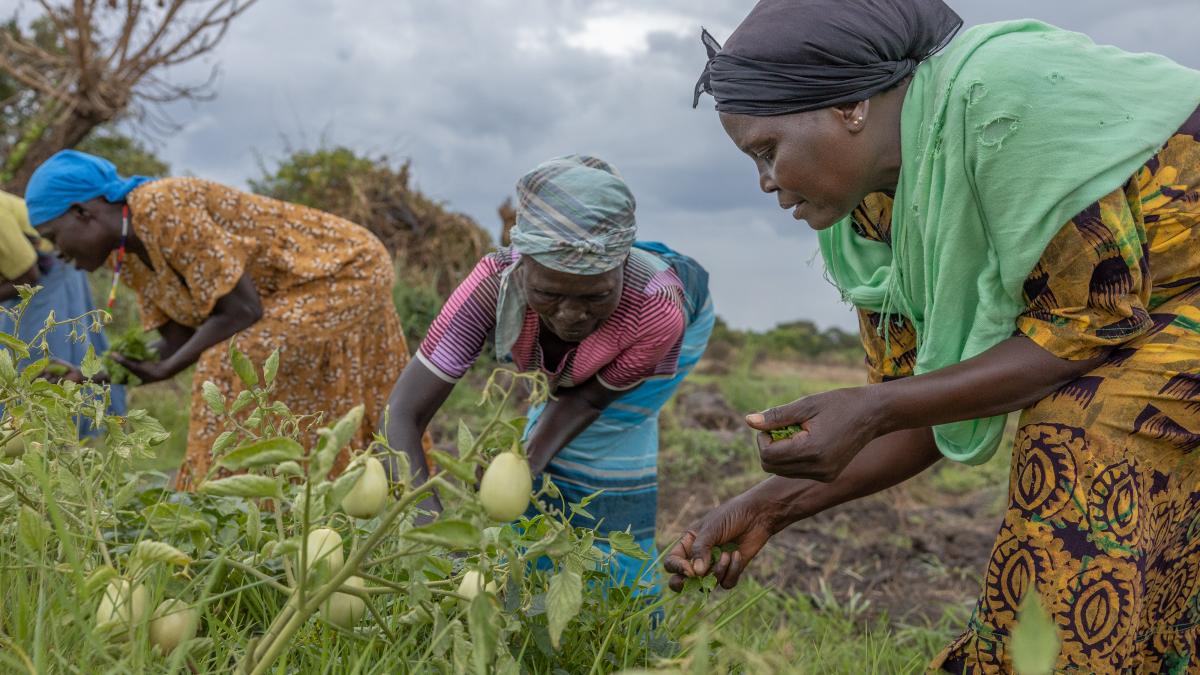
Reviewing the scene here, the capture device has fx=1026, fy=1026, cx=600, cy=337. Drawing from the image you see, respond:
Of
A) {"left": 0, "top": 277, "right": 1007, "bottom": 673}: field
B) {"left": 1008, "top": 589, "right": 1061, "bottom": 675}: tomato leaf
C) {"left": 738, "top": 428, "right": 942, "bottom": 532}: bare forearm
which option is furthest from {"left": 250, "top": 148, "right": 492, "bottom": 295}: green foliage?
{"left": 1008, "top": 589, "right": 1061, "bottom": 675}: tomato leaf

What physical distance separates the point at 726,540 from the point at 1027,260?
0.75 meters

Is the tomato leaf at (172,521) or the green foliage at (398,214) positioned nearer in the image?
the tomato leaf at (172,521)

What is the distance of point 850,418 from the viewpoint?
1598 mm

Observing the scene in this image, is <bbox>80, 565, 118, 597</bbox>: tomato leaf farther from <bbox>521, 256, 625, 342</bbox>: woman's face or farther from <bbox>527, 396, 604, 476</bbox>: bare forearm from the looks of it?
<bbox>527, 396, 604, 476</bbox>: bare forearm

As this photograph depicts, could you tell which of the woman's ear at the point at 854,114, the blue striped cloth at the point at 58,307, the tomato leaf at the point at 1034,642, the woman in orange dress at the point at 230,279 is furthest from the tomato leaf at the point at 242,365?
the blue striped cloth at the point at 58,307

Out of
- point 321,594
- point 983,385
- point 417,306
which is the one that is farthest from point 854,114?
point 417,306

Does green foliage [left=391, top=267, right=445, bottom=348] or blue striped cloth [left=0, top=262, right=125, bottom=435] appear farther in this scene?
green foliage [left=391, top=267, right=445, bottom=348]

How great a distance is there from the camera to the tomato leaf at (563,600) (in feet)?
3.80

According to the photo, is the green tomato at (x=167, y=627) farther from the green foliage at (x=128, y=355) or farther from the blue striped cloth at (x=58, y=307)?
the blue striped cloth at (x=58, y=307)

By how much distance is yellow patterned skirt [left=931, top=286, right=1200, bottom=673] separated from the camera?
1.58m

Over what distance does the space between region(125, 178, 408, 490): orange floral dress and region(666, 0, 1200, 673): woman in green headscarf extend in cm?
247

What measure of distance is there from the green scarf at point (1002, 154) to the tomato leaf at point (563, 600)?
85cm

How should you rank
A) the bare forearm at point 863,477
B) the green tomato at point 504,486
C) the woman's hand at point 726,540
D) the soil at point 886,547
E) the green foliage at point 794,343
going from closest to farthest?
the green tomato at point 504,486
the woman's hand at point 726,540
the bare forearm at point 863,477
the soil at point 886,547
the green foliage at point 794,343

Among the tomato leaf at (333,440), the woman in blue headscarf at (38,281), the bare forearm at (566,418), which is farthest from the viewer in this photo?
the woman in blue headscarf at (38,281)
